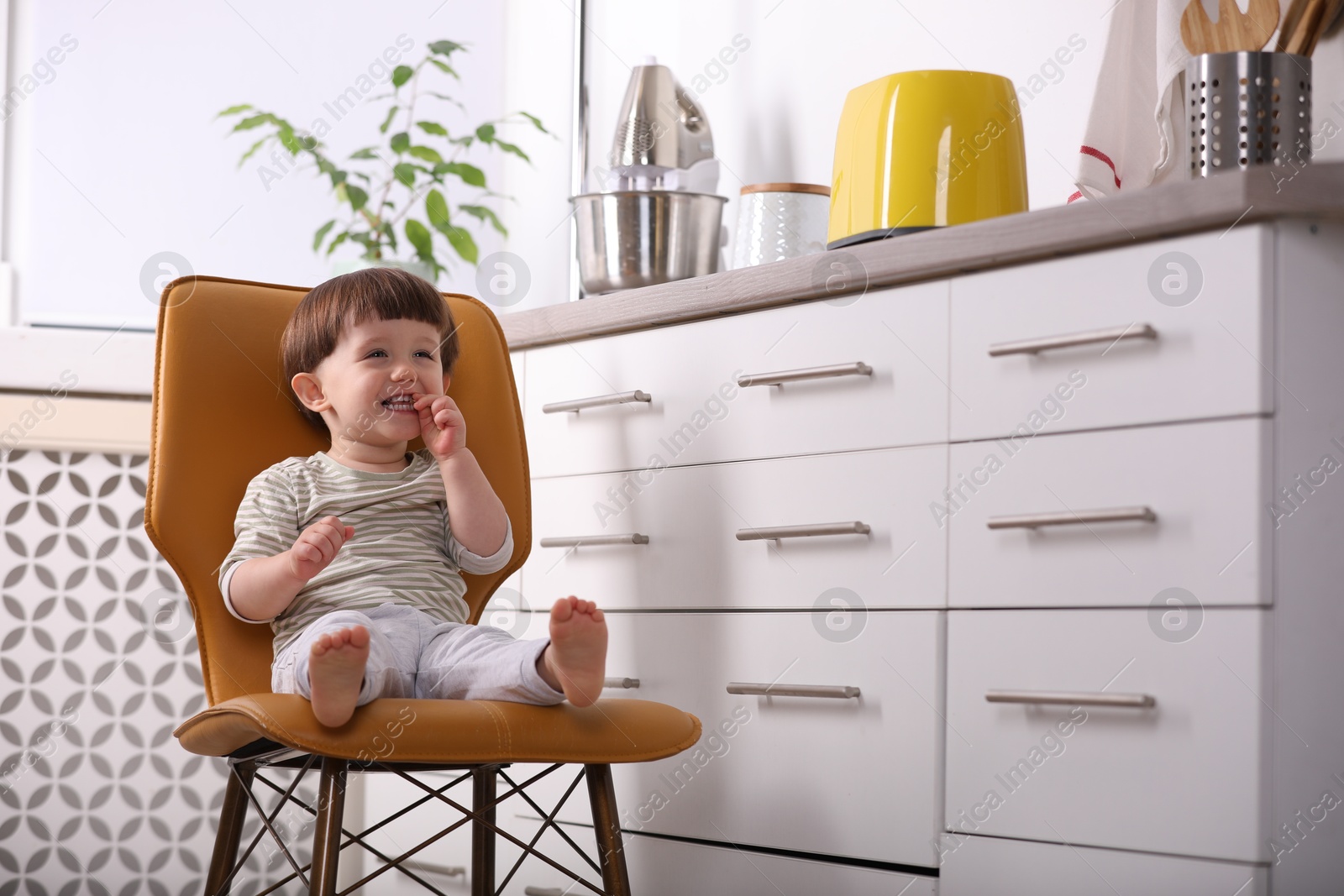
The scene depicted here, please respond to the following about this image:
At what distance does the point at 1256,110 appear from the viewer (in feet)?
4.41

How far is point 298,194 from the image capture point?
238 cm

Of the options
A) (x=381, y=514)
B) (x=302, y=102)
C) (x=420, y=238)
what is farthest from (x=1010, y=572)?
(x=302, y=102)

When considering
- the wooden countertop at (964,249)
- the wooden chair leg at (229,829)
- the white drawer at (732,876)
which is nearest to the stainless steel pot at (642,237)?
the wooden countertop at (964,249)

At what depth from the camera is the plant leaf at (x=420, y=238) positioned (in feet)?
7.29

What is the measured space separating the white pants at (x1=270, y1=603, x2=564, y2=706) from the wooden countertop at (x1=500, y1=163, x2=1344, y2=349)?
516mm

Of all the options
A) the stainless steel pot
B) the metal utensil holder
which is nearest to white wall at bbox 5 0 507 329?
the stainless steel pot

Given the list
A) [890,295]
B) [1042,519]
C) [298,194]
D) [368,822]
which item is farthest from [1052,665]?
[298,194]

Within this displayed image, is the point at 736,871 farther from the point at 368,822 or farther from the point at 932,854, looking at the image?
the point at 368,822

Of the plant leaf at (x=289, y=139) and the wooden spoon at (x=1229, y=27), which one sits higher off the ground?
the plant leaf at (x=289, y=139)

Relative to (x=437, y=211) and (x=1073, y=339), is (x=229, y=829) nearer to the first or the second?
(x=1073, y=339)

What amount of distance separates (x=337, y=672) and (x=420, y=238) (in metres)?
1.31

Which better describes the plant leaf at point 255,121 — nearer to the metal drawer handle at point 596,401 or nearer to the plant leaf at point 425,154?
the plant leaf at point 425,154

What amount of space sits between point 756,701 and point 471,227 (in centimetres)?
133

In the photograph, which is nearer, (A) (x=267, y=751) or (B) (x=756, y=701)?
(A) (x=267, y=751)
